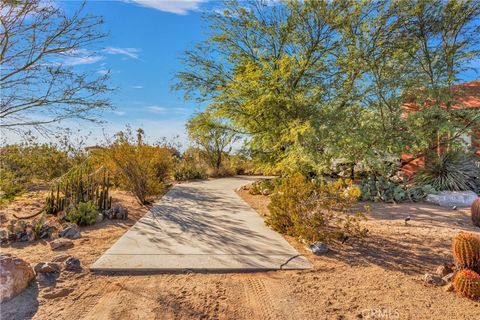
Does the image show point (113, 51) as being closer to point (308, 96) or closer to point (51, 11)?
point (51, 11)

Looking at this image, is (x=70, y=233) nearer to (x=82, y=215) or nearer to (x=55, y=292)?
(x=82, y=215)

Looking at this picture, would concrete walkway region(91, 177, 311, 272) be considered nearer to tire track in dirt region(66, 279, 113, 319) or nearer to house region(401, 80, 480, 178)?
tire track in dirt region(66, 279, 113, 319)

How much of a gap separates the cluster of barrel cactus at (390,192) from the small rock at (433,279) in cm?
573

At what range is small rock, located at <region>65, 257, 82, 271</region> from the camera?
11.7 feet

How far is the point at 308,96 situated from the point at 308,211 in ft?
19.8

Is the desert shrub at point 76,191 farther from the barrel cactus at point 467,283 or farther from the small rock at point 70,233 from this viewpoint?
the barrel cactus at point 467,283

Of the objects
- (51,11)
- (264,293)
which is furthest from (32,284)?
(51,11)

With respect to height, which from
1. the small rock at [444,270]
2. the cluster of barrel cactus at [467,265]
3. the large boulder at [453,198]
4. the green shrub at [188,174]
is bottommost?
the small rock at [444,270]

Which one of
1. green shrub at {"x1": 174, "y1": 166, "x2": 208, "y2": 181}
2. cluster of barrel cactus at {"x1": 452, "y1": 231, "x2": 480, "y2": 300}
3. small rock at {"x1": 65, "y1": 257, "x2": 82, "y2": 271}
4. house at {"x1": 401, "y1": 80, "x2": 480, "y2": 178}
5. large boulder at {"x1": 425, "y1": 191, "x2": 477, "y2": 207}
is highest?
house at {"x1": 401, "y1": 80, "x2": 480, "y2": 178}

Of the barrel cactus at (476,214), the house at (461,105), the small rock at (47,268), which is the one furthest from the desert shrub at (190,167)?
the barrel cactus at (476,214)

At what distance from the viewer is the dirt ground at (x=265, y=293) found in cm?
268

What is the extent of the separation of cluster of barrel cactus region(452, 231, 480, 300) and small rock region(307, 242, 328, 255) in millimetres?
1628

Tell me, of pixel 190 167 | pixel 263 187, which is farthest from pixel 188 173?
pixel 263 187

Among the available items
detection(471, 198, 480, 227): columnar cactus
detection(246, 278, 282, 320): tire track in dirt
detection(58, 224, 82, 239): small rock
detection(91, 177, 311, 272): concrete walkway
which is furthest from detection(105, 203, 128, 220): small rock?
detection(471, 198, 480, 227): columnar cactus
